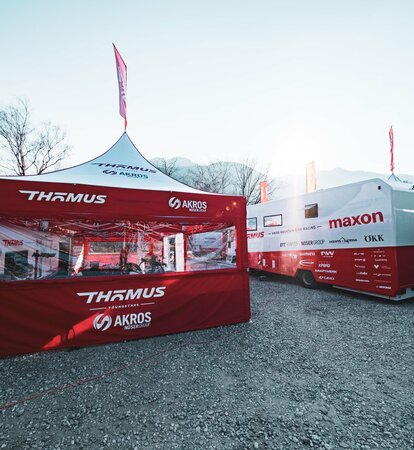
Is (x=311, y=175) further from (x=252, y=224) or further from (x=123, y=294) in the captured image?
(x=123, y=294)

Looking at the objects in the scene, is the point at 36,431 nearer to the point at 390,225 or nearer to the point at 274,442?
the point at 274,442

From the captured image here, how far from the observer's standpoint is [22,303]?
3.58 m

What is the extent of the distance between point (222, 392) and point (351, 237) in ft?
18.0

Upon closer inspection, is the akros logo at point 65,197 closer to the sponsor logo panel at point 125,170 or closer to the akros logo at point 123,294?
the sponsor logo panel at point 125,170

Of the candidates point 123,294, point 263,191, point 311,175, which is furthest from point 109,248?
point 311,175

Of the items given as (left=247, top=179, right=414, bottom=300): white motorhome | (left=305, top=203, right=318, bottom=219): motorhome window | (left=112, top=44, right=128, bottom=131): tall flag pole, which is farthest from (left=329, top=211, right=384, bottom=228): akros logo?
(left=112, top=44, right=128, bottom=131): tall flag pole

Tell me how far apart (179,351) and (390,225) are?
18.0 feet

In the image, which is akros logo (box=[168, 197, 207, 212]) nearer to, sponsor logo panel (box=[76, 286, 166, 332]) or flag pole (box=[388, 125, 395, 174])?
sponsor logo panel (box=[76, 286, 166, 332])

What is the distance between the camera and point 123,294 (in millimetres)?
4047

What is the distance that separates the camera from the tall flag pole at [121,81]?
657cm

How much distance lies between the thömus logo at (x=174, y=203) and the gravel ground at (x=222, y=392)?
235 cm

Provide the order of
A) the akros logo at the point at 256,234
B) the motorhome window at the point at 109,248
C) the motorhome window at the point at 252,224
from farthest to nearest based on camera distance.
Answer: the motorhome window at the point at 252,224, the akros logo at the point at 256,234, the motorhome window at the point at 109,248

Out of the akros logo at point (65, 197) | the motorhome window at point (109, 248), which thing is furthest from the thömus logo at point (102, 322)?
the akros logo at point (65, 197)

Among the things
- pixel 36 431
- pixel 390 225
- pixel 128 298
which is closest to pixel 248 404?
pixel 36 431
